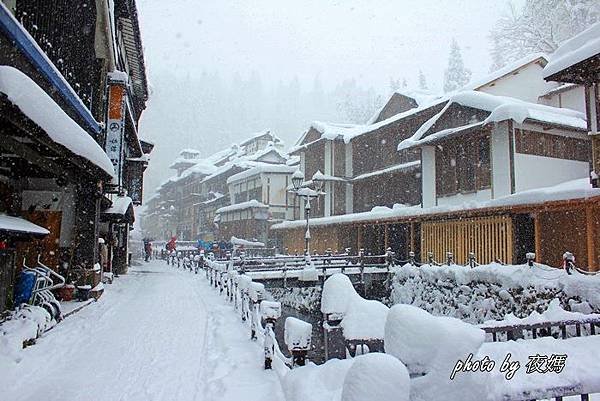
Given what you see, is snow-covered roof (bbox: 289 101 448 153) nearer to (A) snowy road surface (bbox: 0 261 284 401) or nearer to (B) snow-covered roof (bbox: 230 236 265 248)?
(B) snow-covered roof (bbox: 230 236 265 248)

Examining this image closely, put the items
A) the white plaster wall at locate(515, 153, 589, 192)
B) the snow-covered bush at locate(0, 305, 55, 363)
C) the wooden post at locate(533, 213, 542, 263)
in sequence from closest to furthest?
1. the snow-covered bush at locate(0, 305, 55, 363)
2. the wooden post at locate(533, 213, 542, 263)
3. the white plaster wall at locate(515, 153, 589, 192)

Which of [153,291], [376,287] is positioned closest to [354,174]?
Answer: [376,287]

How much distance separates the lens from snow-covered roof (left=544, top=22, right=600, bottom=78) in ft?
39.4

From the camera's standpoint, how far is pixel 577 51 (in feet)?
41.0

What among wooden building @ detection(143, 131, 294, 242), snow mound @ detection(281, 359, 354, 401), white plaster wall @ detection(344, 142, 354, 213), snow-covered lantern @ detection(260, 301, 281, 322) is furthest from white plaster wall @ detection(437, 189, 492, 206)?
wooden building @ detection(143, 131, 294, 242)

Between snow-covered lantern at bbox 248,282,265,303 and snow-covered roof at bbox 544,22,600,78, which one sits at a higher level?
snow-covered roof at bbox 544,22,600,78

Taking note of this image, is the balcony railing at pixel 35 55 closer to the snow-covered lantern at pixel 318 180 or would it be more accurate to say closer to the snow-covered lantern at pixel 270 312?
the snow-covered lantern at pixel 270 312

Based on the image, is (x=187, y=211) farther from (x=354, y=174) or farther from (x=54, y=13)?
(x=54, y=13)

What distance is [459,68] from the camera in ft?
180

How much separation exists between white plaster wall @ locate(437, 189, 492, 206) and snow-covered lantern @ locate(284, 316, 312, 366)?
49.1 ft

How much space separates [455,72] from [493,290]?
153ft

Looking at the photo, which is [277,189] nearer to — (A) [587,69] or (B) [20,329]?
(A) [587,69]

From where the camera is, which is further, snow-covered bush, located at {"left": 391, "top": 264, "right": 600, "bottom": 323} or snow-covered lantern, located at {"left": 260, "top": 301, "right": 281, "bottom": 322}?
snow-covered bush, located at {"left": 391, "top": 264, "right": 600, "bottom": 323}

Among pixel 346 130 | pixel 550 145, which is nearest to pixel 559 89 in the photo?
pixel 550 145
